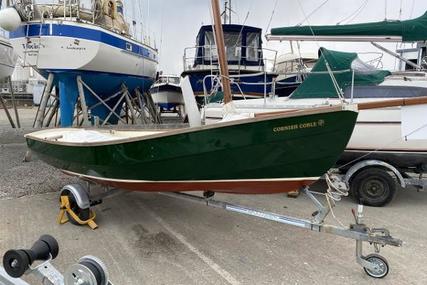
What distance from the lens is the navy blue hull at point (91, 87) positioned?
31.8 ft

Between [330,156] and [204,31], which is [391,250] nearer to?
[330,156]

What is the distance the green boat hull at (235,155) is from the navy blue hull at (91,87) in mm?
6311

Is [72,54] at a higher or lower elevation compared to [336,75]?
higher

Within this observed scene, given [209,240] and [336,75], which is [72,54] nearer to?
[336,75]

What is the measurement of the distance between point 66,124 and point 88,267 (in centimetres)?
835

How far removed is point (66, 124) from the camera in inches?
391

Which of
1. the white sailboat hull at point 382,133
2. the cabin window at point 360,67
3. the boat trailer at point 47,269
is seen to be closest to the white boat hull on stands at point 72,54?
the cabin window at point 360,67

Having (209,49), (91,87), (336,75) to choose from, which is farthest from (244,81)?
(336,75)

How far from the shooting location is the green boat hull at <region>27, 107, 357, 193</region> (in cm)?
317

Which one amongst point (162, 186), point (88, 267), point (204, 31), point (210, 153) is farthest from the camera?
point (204, 31)

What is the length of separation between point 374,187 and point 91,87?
27.3 ft

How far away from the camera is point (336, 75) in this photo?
556cm

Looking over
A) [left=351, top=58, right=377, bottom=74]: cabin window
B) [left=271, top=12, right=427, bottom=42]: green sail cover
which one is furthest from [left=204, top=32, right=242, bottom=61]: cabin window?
[left=351, top=58, right=377, bottom=74]: cabin window

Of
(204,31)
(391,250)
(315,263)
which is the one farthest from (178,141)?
(204,31)
